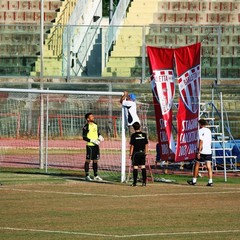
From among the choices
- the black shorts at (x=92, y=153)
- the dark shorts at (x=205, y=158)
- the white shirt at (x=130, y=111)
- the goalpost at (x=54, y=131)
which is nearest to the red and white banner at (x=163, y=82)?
the white shirt at (x=130, y=111)

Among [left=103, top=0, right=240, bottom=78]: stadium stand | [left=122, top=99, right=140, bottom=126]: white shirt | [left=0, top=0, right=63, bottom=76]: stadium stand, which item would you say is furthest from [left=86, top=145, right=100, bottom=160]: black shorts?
[left=0, top=0, right=63, bottom=76]: stadium stand

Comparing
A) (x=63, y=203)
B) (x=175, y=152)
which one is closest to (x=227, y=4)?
(x=175, y=152)

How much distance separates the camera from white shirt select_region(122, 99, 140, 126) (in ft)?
95.0

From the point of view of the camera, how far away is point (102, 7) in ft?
173

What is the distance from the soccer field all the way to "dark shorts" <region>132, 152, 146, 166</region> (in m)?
0.61

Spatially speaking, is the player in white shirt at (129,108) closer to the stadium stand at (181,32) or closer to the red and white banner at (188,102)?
the red and white banner at (188,102)

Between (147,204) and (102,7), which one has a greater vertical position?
(102,7)

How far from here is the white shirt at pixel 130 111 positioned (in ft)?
95.0

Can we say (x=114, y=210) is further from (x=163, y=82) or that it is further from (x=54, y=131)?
(x=54, y=131)

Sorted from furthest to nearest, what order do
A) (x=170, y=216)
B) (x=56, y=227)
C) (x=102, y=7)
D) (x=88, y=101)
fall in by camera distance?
(x=102, y=7) < (x=88, y=101) < (x=170, y=216) < (x=56, y=227)

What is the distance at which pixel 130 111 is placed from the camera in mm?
29156

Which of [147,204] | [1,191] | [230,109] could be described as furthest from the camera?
[230,109]

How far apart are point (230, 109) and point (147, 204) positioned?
20293 mm

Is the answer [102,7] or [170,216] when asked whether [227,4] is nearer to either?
[102,7]
